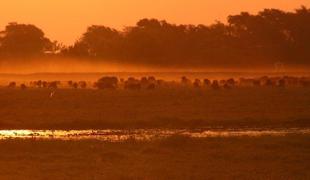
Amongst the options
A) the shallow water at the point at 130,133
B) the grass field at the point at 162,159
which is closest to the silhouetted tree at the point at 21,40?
the shallow water at the point at 130,133

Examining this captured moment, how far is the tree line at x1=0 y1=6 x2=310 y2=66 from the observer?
78.7 m

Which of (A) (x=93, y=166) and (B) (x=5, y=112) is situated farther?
(B) (x=5, y=112)

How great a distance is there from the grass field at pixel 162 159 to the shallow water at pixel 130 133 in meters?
1.82

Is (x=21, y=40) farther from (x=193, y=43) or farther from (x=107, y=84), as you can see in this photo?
(x=107, y=84)

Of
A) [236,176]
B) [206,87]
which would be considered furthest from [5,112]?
[236,176]

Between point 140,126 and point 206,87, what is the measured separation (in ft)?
54.9

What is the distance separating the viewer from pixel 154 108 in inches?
1336

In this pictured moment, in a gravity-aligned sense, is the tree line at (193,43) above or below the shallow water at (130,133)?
above

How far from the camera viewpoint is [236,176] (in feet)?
51.2

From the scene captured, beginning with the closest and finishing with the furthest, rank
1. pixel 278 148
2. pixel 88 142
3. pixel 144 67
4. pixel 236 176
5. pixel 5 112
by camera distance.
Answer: pixel 236 176 → pixel 278 148 → pixel 88 142 → pixel 5 112 → pixel 144 67

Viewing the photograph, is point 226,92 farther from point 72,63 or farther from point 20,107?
point 72,63

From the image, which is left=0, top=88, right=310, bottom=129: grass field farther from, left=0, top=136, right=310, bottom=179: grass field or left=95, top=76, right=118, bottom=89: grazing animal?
left=0, top=136, right=310, bottom=179: grass field

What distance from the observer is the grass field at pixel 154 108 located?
29.4 metres

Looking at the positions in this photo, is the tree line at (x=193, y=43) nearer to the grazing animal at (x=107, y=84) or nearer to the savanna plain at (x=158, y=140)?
the grazing animal at (x=107, y=84)
